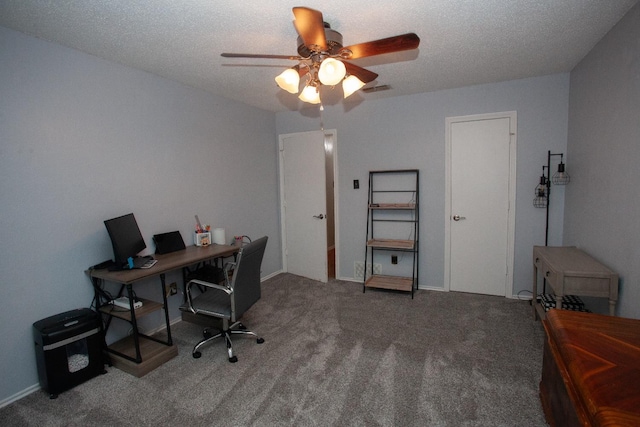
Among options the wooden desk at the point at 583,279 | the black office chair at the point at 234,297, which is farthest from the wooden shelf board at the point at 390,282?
the black office chair at the point at 234,297

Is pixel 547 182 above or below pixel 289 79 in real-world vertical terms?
below

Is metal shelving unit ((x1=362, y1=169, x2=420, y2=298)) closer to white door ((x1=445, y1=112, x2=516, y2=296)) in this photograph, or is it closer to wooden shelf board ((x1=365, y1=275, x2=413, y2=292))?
wooden shelf board ((x1=365, y1=275, x2=413, y2=292))

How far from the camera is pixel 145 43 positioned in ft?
7.65

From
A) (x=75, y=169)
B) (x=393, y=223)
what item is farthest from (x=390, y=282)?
(x=75, y=169)

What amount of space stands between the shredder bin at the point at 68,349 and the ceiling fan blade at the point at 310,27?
7.91ft

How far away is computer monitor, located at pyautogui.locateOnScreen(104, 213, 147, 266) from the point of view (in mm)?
2336

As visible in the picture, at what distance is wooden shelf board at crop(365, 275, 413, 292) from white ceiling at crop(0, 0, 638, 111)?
2399mm

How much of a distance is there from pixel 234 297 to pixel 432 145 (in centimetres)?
293

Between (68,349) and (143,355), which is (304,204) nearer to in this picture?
(143,355)

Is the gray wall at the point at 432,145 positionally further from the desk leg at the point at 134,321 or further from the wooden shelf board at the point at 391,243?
the desk leg at the point at 134,321

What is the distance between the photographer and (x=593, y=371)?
1.06 meters

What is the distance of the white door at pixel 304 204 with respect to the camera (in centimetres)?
440

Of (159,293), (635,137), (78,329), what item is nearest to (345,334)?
(159,293)

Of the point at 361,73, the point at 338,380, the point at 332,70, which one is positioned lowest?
the point at 338,380
